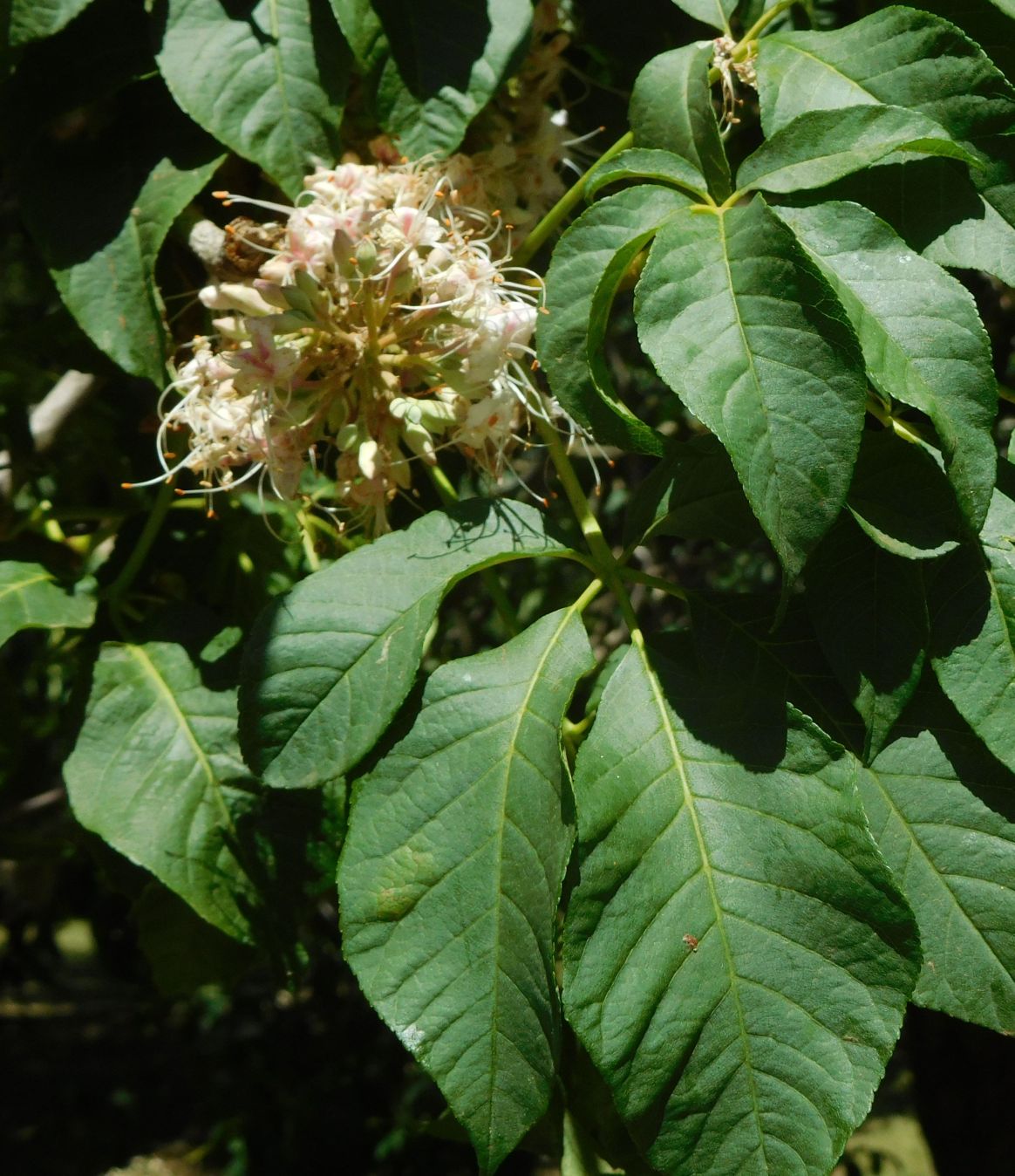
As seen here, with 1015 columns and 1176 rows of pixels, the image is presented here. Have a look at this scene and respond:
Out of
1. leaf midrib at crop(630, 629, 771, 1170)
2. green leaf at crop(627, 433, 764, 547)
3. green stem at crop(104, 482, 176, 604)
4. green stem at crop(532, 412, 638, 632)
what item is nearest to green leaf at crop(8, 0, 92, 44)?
green stem at crop(104, 482, 176, 604)

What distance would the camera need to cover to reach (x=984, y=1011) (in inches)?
30.8

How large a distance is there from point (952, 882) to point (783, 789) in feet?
0.43

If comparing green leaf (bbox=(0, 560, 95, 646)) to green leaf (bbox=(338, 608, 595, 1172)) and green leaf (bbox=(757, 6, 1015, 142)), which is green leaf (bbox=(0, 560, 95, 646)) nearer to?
green leaf (bbox=(338, 608, 595, 1172))

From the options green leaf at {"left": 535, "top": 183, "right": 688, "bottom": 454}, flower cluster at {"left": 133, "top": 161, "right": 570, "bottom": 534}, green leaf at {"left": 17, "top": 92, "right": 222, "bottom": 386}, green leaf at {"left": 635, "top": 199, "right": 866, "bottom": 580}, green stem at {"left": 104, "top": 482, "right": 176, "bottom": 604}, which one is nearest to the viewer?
green leaf at {"left": 635, "top": 199, "right": 866, "bottom": 580}

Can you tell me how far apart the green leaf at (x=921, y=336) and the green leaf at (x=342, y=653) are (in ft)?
0.97

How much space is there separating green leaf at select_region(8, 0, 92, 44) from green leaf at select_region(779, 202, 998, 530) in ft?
2.18

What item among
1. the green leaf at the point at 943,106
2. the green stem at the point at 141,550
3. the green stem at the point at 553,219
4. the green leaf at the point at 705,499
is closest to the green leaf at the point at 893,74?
the green leaf at the point at 943,106

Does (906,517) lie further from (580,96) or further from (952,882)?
(580,96)

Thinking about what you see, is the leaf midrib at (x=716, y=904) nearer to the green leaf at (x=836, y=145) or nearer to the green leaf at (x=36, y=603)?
the green leaf at (x=836, y=145)

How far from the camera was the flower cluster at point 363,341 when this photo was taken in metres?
0.96

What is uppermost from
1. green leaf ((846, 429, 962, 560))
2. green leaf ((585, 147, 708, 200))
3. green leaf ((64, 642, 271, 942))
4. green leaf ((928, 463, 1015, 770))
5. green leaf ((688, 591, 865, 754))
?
green leaf ((585, 147, 708, 200))

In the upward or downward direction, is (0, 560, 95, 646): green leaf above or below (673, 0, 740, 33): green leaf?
below

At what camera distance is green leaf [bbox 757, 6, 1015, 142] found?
33.3 inches

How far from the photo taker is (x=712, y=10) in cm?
100
